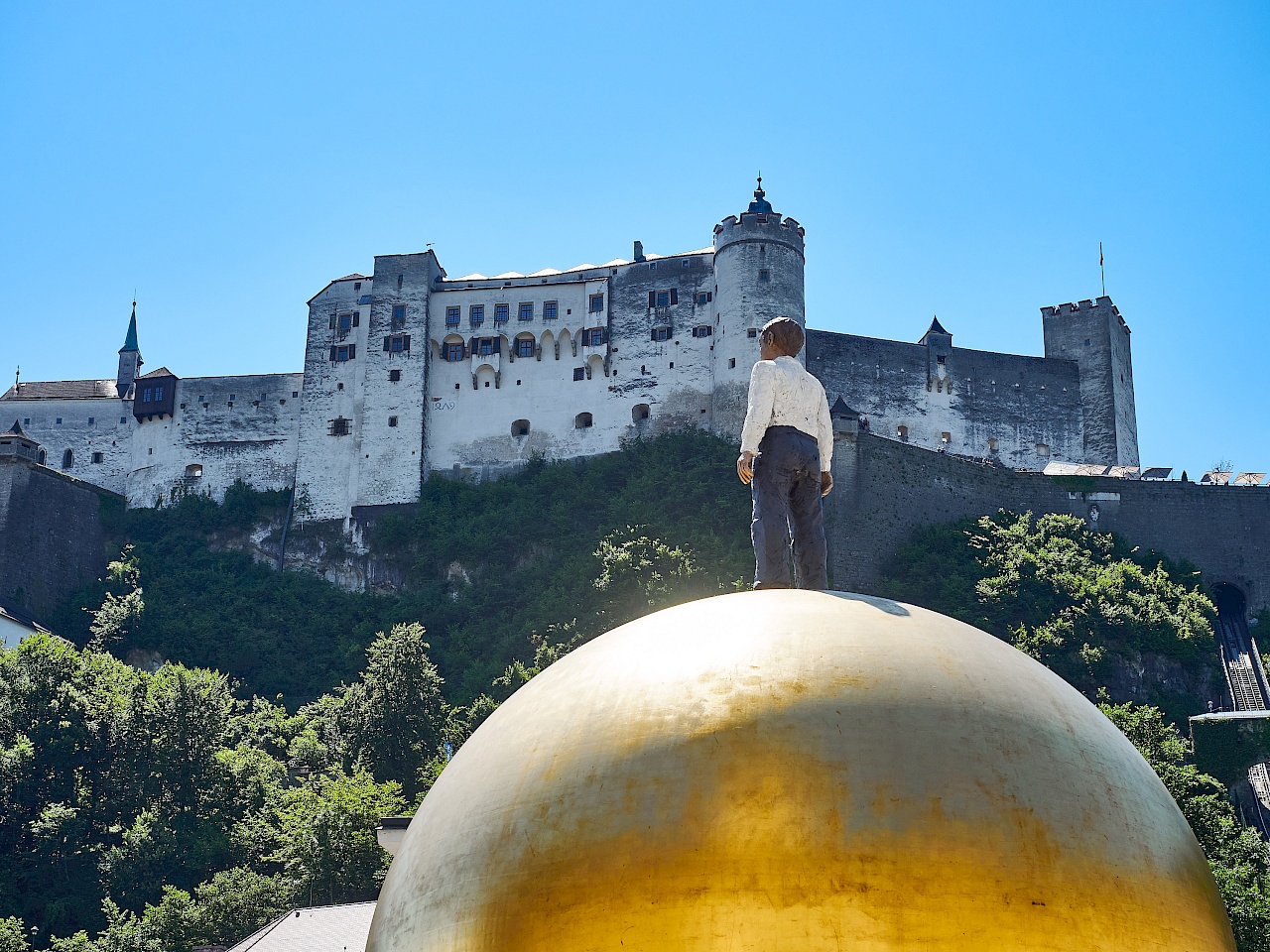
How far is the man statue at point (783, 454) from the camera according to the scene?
8977 mm

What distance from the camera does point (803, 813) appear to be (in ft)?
18.9

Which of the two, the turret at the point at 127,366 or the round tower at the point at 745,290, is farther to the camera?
the turret at the point at 127,366

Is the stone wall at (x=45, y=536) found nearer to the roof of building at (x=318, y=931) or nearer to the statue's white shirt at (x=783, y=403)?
the roof of building at (x=318, y=931)

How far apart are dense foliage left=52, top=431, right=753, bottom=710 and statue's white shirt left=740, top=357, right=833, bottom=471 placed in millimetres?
49280

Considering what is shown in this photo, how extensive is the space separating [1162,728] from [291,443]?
47255mm

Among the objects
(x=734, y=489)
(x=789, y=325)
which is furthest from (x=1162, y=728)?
(x=789, y=325)

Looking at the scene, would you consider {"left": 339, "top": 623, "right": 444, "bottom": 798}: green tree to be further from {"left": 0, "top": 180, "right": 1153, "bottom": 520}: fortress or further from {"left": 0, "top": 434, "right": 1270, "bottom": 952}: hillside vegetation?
{"left": 0, "top": 180, "right": 1153, "bottom": 520}: fortress

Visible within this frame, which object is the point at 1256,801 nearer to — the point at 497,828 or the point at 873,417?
the point at 873,417

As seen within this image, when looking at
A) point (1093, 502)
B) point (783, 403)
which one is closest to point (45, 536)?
point (1093, 502)

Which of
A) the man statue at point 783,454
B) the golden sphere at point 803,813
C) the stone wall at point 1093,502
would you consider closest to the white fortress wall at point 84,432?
the stone wall at point 1093,502

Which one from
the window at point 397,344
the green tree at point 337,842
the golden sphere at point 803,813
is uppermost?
the window at point 397,344

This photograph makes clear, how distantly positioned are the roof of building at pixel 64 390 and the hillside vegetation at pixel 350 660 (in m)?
10.3

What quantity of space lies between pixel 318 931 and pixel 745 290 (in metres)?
46.9

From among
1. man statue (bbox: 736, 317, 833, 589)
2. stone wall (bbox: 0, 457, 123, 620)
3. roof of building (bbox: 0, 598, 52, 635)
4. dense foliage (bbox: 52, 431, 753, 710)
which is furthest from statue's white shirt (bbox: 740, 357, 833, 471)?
stone wall (bbox: 0, 457, 123, 620)
